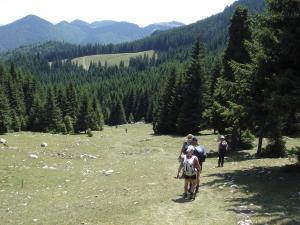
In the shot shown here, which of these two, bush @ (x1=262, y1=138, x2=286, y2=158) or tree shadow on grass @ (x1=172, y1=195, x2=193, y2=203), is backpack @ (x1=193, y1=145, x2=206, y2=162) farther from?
bush @ (x1=262, y1=138, x2=286, y2=158)

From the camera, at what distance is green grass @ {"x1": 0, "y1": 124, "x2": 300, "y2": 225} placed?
17.0 metres

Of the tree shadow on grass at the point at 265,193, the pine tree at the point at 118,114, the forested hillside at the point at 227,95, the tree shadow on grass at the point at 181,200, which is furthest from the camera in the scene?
the pine tree at the point at 118,114

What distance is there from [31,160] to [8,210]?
559 inches

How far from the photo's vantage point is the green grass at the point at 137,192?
17.0 meters

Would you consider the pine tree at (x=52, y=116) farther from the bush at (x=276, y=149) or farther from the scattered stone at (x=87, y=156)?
A: the bush at (x=276, y=149)

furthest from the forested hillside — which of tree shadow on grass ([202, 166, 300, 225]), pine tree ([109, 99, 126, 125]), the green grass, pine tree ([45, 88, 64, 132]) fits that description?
the green grass

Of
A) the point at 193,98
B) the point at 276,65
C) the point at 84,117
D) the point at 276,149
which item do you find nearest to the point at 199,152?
the point at 276,65

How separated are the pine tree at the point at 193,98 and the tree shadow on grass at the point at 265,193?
30.7m

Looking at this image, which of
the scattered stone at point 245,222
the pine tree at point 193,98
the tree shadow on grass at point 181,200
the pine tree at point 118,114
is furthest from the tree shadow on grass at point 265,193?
the pine tree at point 118,114

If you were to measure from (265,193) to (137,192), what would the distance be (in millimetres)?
6718

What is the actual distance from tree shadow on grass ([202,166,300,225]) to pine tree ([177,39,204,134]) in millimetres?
30654

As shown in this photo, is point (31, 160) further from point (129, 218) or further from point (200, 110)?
point (200, 110)

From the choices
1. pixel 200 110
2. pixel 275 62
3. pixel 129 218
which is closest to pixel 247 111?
pixel 275 62

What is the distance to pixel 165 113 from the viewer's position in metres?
64.3
